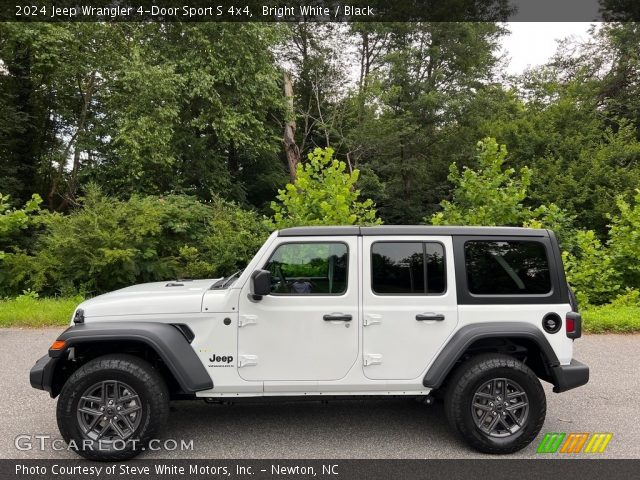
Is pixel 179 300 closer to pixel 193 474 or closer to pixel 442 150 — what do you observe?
pixel 193 474

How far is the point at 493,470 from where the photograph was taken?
3.53 m

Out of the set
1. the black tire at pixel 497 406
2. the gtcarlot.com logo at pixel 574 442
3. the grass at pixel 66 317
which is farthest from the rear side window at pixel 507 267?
the grass at pixel 66 317

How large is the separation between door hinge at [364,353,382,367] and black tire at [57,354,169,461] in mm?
1564

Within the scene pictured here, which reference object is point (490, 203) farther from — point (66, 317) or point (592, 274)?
point (66, 317)

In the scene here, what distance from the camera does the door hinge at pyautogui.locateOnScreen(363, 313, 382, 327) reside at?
387 centimetres

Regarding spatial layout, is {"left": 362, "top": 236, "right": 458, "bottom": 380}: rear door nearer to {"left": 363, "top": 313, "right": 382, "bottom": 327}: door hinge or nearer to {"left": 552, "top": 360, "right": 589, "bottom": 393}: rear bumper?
{"left": 363, "top": 313, "right": 382, "bottom": 327}: door hinge

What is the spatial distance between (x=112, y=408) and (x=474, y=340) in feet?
9.18

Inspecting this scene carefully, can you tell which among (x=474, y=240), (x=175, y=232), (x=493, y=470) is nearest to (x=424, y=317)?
(x=474, y=240)

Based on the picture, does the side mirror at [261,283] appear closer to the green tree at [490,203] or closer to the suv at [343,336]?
the suv at [343,336]

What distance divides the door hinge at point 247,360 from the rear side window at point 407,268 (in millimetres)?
1097

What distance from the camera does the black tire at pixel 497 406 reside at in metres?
3.78

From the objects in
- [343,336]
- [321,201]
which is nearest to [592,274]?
[321,201]

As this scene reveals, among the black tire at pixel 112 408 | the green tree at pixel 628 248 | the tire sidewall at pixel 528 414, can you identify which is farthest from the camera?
the green tree at pixel 628 248

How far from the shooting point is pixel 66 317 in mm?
7930
